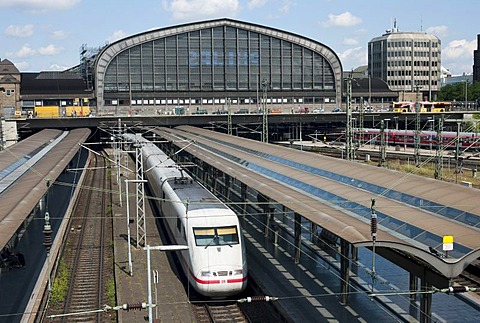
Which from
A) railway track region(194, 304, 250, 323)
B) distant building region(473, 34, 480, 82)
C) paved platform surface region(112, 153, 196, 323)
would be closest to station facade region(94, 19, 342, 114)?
paved platform surface region(112, 153, 196, 323)

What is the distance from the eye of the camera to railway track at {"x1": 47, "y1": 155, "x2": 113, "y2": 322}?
23.3 metres

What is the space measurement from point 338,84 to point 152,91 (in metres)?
31.8

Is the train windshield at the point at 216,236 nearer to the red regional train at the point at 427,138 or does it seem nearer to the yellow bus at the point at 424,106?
the red regional train at the point at 427,138

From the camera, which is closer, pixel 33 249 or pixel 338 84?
pixel 33 249

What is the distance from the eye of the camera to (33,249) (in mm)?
32750

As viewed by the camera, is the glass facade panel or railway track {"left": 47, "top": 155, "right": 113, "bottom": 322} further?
the glass facade panel

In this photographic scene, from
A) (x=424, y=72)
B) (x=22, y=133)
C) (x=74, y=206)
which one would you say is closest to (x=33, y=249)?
(x=74, y=206)

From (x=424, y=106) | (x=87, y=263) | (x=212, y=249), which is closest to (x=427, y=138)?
(x=424, y=106)

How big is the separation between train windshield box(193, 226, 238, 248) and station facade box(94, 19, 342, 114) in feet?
234

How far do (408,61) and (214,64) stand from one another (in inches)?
2839

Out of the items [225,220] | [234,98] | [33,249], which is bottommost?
[33,249]

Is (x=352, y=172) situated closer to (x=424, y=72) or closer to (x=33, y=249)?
(x=33, y=249)

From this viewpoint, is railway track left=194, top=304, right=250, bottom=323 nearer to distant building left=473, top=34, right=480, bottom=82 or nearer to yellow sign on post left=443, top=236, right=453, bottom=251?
yellow sign on post left=443, top=236, right=453, bottom=251

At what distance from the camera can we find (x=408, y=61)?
15150cm
